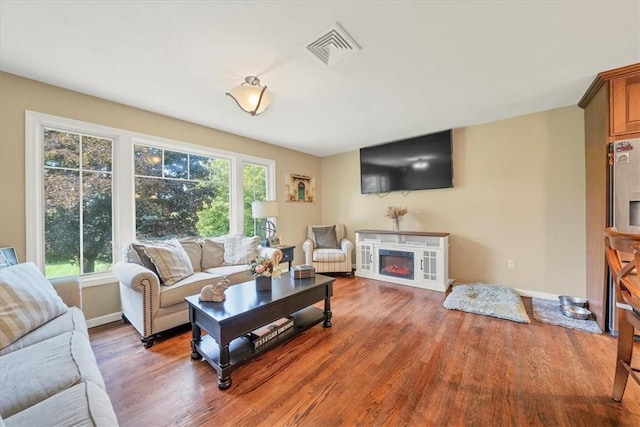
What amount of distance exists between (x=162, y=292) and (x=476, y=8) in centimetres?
314

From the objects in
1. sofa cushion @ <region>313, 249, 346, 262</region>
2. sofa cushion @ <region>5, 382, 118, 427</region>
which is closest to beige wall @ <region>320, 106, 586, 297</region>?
sofa cushion @ <region>313, 249, 346, 262</region>

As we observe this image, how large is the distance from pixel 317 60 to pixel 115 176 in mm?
2507

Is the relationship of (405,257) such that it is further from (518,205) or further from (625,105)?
(625,105)

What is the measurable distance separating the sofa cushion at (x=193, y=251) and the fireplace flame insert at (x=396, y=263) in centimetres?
271

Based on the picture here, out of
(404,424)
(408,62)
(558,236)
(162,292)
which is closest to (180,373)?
(162,292)

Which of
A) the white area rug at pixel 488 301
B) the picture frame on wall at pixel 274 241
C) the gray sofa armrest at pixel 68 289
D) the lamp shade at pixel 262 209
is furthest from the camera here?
the picture frame on wall at pixel 274 241

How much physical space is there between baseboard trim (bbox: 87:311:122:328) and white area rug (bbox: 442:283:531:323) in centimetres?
363

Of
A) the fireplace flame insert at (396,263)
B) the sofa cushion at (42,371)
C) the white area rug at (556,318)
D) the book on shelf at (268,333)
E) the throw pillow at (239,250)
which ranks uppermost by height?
the throw pillow at (239,250)

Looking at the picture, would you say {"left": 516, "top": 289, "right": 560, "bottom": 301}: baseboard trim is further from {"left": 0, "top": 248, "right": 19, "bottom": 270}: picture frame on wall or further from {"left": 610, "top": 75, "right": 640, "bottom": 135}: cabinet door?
{"left": 0, "top": 248, "right": 19, "bottom": 270}: picture frame on wall

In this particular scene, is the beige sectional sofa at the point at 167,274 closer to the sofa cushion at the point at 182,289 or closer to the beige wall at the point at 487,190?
the sofa cushion at the point at 182,289

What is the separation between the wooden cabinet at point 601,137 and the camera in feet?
6.82

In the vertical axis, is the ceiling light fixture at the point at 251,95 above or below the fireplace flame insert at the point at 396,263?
above

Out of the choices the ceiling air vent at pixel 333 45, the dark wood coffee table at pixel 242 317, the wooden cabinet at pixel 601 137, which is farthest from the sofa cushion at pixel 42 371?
the wooden cabinet at pixel 601 137

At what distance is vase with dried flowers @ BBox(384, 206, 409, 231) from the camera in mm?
4086
